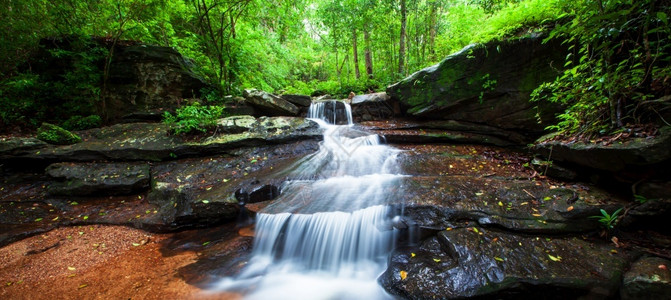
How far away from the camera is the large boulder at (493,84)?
5.32 m

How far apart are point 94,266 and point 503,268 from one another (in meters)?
5.37

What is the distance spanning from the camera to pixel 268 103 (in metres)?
8.20

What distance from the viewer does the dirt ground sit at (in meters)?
2.79

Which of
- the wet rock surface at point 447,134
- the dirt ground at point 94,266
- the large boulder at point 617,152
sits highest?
the wet rock surface at point 447,134

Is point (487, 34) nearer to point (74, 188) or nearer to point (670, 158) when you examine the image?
point (670, 158)

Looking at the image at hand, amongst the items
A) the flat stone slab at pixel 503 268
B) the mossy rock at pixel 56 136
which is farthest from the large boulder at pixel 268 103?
the flat stone slab at pixel 503 268

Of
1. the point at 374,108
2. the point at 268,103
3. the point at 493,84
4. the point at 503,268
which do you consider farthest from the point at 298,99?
the point at 503,268

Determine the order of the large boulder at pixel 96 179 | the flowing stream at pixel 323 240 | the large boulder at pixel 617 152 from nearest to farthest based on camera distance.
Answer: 1. the large boulder at pixel 617 152
2. the flowing stream at pixel 323 240
3. the large boulder at pixel 96 179

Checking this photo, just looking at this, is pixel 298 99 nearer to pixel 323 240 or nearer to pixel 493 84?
pixel 493 84

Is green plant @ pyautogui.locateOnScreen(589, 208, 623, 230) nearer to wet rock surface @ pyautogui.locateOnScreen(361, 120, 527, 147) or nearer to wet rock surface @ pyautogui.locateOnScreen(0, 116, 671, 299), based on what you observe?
wet rock surface @ pyautogui.locateOnScreen(0, 116, 671, 299)

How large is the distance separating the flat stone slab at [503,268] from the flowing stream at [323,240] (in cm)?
47

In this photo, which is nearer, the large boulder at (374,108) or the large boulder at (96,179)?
the large boulder at (96,179)

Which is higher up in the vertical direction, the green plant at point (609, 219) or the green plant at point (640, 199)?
the green plant at point (640, 199)

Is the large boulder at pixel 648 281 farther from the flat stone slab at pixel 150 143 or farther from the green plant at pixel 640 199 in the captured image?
the flat stone slab at pixel 150 143
